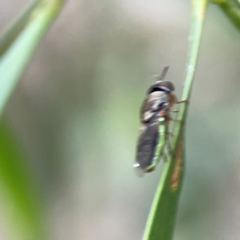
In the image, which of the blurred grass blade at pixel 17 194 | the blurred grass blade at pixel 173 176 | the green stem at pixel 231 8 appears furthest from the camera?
the blurred grass blade at pixel 17 194

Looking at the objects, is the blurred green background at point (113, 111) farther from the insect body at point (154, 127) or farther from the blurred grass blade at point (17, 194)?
the insect body at point (154, 127)

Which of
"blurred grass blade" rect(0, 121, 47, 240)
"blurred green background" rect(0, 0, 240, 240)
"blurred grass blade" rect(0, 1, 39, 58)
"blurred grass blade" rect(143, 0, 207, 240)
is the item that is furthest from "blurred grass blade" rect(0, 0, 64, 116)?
"blurred green background" rect(0, 0, 240, 240)

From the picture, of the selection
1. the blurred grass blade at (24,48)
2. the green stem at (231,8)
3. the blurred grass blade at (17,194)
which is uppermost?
the green stem at (231,8)

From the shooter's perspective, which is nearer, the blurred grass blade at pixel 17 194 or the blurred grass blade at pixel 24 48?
the blurred grass blade at pixel 24 48

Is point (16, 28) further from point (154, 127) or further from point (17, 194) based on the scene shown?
point (17, 194)

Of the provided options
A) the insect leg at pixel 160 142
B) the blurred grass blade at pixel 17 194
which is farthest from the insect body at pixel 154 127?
the blurred grass blade at pixel 17 194

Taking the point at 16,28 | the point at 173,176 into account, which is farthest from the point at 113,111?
the point at 173,176

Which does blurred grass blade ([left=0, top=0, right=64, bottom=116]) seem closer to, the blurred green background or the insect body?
the insect body
